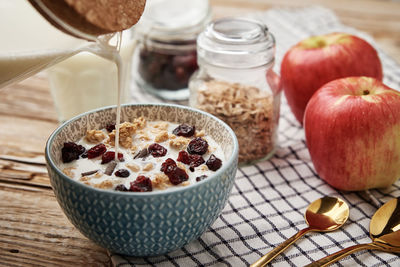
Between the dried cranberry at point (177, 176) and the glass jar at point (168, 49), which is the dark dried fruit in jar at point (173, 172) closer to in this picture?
the dried cranberry at point (177, 176)

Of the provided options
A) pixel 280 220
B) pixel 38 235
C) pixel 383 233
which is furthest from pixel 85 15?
pixel 383 233

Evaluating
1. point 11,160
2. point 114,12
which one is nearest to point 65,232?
point 11,160

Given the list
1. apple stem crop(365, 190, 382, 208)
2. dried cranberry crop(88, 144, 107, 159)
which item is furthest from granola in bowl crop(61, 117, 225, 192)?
apple stem crop(365, 190, 382, 208)

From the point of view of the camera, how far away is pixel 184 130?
3.47 ft

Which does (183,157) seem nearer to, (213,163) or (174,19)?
(213,163)

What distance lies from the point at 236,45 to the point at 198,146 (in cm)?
36

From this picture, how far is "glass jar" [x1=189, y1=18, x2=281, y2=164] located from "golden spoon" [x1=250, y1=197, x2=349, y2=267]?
0.24 m

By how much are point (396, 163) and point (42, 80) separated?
1119 mm

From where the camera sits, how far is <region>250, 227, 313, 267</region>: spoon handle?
3.04ft

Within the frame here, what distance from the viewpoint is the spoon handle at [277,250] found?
926 millimetres

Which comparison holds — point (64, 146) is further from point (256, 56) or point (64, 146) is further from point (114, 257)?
point (256, 56)

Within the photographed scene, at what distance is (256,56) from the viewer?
1.27 m

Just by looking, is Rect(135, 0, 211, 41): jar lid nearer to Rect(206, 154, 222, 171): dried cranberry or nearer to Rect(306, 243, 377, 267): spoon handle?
Rect(206, 154, 222, 171): dried cranberry

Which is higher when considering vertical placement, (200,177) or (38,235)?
(200,177)
